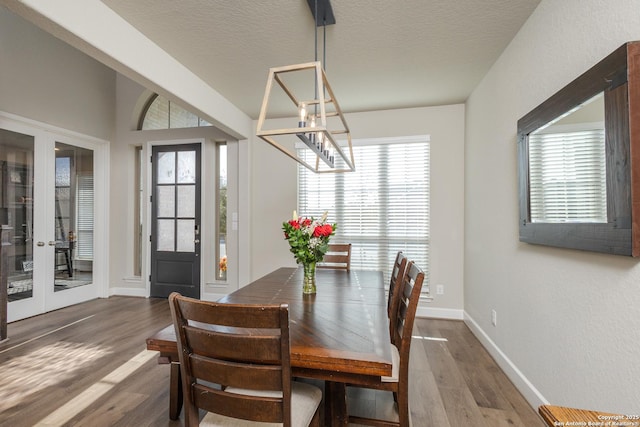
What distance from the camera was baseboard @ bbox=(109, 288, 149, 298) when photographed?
4.51 meters

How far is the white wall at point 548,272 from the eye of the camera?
128 cm

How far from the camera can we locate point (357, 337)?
4.21ft

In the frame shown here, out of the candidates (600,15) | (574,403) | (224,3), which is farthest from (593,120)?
(224,3)

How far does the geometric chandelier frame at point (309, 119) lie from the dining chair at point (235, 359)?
99 cm

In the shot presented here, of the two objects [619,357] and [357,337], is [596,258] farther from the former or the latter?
[357,337]

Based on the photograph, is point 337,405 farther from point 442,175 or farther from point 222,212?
point 222,212

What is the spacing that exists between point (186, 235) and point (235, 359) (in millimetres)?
3850

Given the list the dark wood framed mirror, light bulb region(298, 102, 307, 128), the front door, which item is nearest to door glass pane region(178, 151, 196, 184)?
the front door

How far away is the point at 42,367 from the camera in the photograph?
2.41 m

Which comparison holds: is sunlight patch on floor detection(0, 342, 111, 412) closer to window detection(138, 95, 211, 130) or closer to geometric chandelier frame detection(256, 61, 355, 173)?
geometric chandelier frame detection(256, 61, 355, 173)

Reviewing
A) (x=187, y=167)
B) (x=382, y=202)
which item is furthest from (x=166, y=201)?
(x=382, y=202)

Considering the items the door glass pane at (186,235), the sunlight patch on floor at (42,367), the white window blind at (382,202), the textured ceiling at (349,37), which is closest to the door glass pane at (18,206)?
the sunlight patch on floor at (42,367)

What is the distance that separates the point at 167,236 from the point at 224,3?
3531mm

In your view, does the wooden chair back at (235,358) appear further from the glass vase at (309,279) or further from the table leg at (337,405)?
the glass vase at (309,279)
